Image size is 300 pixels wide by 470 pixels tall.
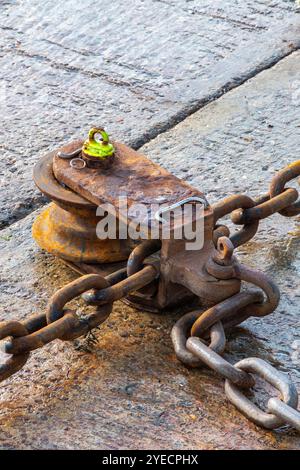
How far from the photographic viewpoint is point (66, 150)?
8.82 feet

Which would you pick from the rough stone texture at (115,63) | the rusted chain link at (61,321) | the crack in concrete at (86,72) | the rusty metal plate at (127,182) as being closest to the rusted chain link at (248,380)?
the rusted chain link at (61,321)

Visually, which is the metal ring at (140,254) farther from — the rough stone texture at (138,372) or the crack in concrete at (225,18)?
the crack in concrete at (225,18)

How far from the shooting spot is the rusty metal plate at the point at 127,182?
247 centimetres

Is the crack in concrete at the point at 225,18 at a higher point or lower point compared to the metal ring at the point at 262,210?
lower

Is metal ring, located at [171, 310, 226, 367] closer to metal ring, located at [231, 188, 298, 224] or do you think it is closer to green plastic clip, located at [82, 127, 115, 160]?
metal ring, located at [231, 188, 298, 224]

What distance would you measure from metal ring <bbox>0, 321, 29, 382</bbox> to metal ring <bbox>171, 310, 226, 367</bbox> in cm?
36

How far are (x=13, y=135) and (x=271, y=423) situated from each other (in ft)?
5.03

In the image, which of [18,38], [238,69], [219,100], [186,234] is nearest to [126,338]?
[186,234]

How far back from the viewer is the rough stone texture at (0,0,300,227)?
3.33 meters

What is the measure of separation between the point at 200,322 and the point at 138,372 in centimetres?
19

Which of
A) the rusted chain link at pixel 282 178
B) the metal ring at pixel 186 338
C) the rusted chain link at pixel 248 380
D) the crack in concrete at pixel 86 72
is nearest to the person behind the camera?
the rusted chain link at pixel 248 380

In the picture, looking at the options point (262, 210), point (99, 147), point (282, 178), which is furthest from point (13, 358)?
point (282, 178)

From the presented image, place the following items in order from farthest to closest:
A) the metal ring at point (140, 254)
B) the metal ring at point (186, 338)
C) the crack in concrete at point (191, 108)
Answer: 1. the crack in concrete at point (191, 108)
2. the metal ring at point (140, 254)
3. the metal ring at point (186, 338)

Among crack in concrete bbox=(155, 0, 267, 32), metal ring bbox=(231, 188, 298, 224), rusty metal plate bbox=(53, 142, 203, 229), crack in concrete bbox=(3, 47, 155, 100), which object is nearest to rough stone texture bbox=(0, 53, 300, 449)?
metal ring bbox=(231, 188, 298, 224)
